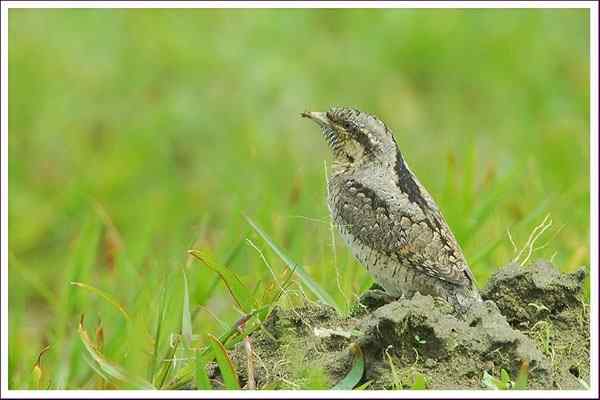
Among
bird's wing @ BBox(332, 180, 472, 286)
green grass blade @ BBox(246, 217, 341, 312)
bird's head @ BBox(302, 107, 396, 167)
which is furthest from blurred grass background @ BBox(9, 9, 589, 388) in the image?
green grass blade @ BBox(246, 217, 341, 312)

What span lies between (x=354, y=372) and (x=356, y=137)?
108 centimetres

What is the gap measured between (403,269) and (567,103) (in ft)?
20.1

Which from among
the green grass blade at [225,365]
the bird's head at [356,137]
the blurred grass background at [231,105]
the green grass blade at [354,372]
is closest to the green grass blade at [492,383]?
the green grass blade at [354,372]

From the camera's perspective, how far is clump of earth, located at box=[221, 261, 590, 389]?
3951mm

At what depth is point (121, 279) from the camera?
6426mm

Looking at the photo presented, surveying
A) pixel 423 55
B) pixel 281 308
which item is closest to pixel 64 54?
pixel 423 55

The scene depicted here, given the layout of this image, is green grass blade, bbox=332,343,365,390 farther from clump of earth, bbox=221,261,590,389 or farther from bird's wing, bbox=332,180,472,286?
bird's wing, bbox=332,180,472,286

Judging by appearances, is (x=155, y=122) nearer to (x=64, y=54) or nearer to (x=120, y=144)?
(x=120, y=144)

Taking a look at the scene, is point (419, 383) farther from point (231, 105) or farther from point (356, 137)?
point (231, 105)

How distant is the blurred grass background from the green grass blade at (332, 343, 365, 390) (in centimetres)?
306

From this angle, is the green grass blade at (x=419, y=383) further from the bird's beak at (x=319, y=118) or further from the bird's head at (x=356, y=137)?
the bird's beak at (x=319, y=118)

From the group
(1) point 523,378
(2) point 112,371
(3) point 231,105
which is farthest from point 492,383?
(3) point 231,105

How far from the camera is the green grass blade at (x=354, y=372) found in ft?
12.8

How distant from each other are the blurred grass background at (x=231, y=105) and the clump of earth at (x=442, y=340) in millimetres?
2654
